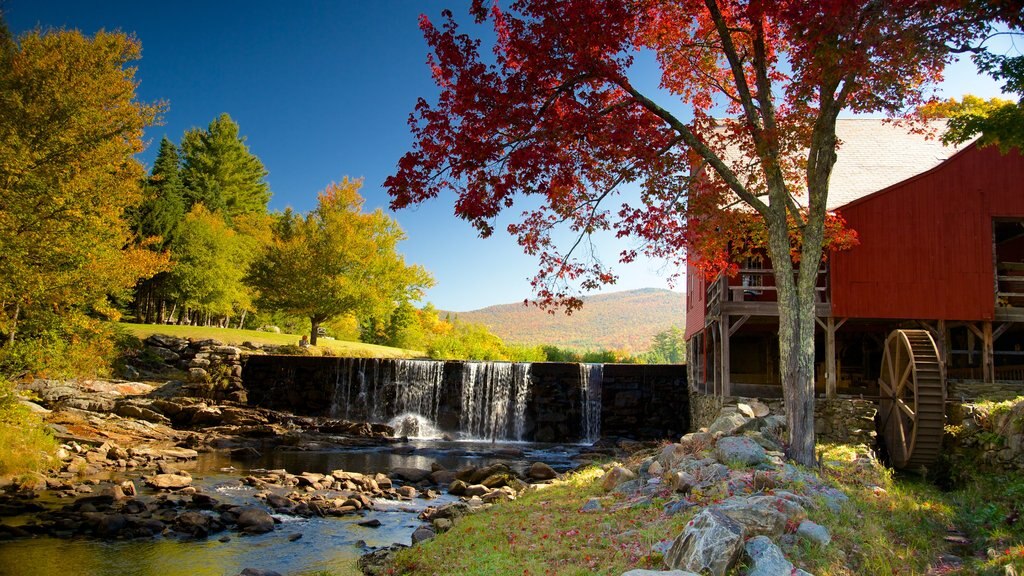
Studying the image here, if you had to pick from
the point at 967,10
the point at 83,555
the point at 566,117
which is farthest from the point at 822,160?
the point at 83,555

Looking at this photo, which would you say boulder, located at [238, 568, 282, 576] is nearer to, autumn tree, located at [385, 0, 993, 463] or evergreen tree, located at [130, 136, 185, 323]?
autumn tree, located at [385, 0, 993, 463]

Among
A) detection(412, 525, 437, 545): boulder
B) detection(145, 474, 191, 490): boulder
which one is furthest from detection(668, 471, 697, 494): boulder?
detection(145, 474, 191, 490): boulder

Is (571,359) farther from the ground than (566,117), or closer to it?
closer to it

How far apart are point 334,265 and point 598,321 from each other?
299ft

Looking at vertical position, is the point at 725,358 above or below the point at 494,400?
above

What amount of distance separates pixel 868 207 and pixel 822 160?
766cm

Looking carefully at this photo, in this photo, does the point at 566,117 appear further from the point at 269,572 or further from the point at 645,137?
the point at 269,572

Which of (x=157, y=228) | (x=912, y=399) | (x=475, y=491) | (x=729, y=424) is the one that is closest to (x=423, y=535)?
(x=475, y=491)

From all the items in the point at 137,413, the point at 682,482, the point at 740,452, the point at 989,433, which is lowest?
the point at 137,413

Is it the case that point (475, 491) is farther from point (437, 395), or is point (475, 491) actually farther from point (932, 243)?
point (932, 243)

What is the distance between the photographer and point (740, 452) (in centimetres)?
879

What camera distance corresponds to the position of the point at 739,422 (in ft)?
36.0

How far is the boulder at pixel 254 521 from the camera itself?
33.4ft

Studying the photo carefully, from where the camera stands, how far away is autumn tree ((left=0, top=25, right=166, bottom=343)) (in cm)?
1329
